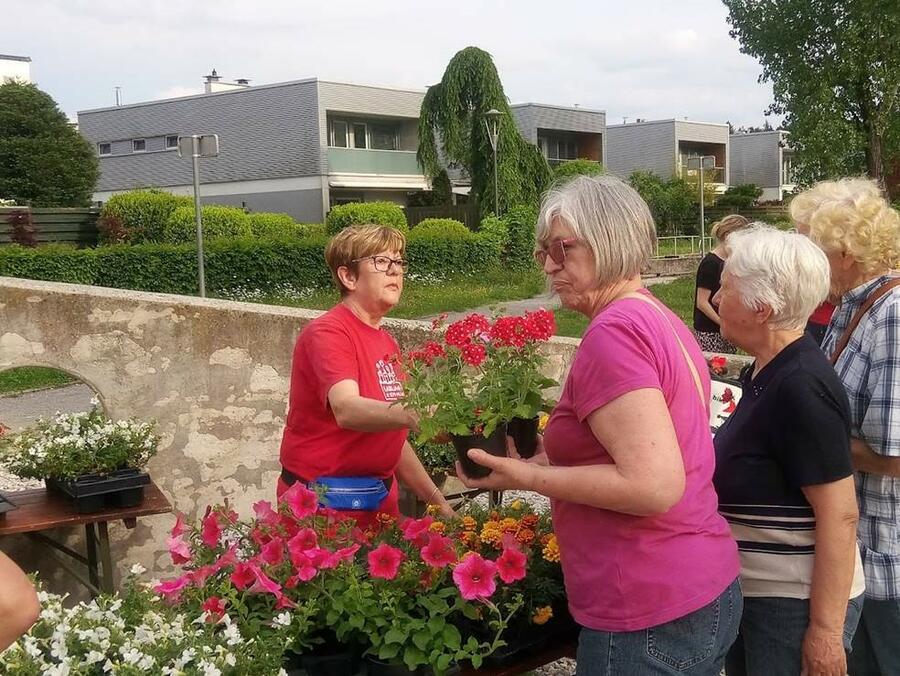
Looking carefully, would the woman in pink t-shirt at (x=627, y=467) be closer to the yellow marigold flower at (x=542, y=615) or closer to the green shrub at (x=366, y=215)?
the yellow marigold flower at (x=542, y=615)

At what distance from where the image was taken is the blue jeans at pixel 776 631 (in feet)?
7.25

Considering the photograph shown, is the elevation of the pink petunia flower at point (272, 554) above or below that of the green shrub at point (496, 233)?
below

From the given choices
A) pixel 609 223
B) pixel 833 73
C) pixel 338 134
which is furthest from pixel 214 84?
pixel 609 223

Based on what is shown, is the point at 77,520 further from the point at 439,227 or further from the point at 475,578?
the point at 439,227

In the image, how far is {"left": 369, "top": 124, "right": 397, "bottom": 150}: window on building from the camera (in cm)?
4131

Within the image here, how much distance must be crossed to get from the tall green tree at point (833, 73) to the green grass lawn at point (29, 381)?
2079 centimetres

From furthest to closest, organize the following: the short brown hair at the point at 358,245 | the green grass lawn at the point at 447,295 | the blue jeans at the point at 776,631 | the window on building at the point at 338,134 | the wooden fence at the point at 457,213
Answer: the window on building at the point at 338,134, the wooden fence at the point at 457,213, the green grass lawn at the point at 447,295, the short brown hair at the point at 358,245, the blue jeans at the point at 776,631

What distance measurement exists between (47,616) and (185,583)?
31 cm

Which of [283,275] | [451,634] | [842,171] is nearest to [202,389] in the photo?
[451,634]

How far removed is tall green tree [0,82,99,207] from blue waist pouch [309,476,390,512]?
25073mm

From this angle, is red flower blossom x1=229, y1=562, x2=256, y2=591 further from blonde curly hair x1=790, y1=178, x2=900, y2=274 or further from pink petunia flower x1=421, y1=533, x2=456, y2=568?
blonde curly hair x1=790, y1=178, x2=900, y2=274

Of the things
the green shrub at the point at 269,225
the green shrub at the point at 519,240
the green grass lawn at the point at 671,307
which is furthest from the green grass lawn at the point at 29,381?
the green shrub at the point at 519,240

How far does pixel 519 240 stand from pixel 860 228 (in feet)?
82.3

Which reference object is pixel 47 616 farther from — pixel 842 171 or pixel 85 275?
pixel 842 171
